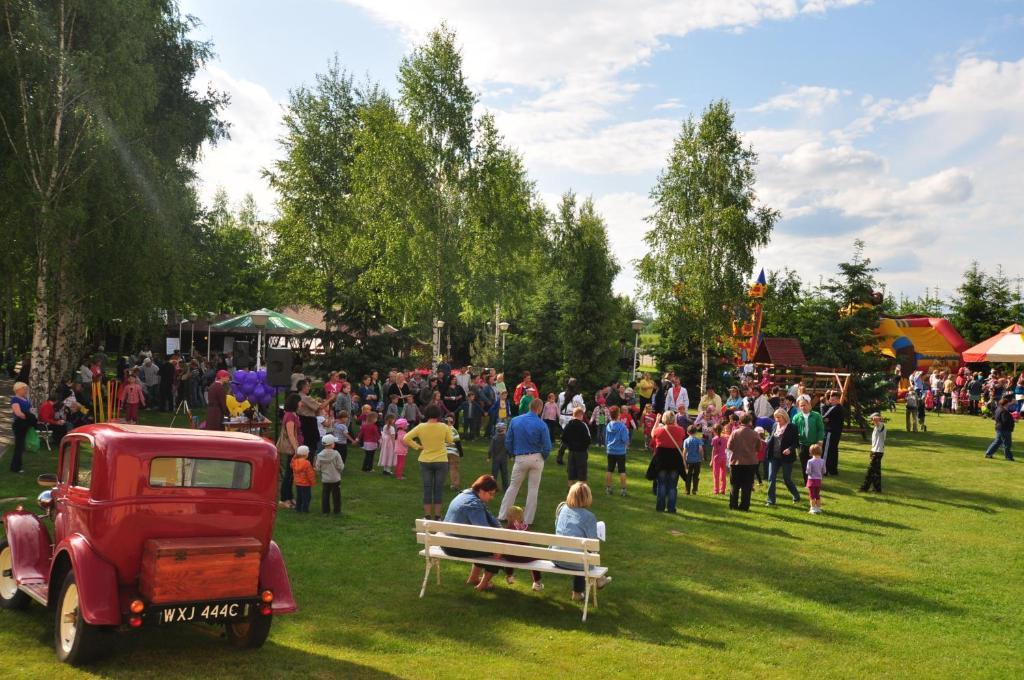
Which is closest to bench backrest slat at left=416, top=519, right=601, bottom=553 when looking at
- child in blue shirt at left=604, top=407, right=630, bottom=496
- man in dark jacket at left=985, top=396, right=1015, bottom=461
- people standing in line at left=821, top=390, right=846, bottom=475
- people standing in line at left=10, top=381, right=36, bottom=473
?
child in blue shirt at left=604, top=407, right=630, bottom=496

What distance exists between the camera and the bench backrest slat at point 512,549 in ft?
26.9

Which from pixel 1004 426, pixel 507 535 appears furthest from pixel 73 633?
pixel 1004 426

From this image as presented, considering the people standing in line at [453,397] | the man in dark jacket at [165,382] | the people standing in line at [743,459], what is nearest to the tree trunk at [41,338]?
the man in dark jacket at [165,382]

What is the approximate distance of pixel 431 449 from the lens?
11.8 meters

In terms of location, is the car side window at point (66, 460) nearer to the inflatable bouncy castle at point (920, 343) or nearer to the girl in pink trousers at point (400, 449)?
the girl in pink trousers at point (400, 449)

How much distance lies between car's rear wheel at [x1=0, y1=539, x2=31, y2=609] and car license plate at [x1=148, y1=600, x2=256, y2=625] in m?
2.24

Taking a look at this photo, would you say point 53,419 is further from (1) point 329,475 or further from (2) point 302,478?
(1) point 329,475

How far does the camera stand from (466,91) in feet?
113

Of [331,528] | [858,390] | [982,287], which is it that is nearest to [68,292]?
[331,528]

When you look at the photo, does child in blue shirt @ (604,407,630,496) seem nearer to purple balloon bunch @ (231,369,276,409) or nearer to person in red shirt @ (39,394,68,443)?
purple balloon bunch @ (231,369,276,409)

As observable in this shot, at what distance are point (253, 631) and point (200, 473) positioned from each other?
4.45 ft

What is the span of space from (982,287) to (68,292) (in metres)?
56.7

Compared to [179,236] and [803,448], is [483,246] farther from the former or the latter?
[803,448]

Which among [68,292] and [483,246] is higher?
[483,246]
